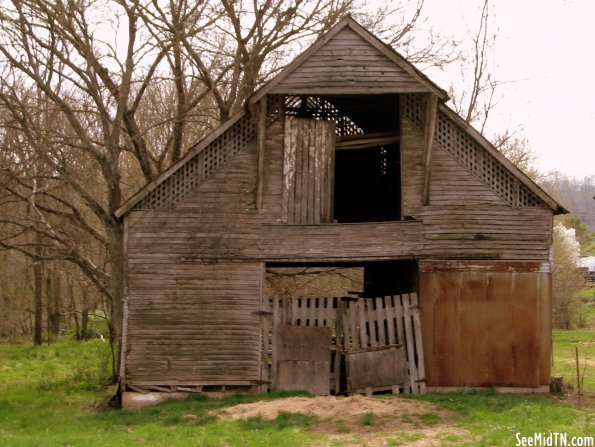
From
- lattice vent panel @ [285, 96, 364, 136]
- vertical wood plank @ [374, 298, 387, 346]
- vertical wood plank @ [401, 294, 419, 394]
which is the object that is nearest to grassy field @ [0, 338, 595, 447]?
vertical wood plank @ [401, 294, 419, 394]

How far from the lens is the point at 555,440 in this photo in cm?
1077

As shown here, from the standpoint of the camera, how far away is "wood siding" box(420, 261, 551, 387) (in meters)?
15.5

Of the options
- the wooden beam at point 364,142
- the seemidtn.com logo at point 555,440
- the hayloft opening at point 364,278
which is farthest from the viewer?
the hayloft opening at point 364,278

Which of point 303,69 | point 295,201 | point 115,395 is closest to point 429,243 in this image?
point 295,201

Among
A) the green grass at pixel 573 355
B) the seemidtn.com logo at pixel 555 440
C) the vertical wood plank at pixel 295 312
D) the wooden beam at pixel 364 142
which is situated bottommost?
the green grass at pixel 573 355

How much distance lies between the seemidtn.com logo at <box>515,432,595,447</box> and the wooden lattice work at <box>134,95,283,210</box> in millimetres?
8154

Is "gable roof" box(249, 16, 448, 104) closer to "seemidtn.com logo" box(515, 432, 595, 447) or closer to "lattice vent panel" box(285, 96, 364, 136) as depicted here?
"lattice vent panel" box(285, 96, 364, 136)

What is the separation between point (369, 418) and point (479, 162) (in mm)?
5986

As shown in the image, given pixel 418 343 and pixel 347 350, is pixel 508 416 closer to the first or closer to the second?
pixel 418 343

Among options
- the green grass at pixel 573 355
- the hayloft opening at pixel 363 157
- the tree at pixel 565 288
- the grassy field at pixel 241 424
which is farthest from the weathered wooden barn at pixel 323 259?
the tree at pixel 565 288

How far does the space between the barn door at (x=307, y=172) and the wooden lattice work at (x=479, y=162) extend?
203 cm

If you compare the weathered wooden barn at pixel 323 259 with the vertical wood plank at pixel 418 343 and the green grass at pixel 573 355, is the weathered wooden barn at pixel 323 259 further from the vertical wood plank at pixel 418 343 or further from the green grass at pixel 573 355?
the green grass at pixel 573 355

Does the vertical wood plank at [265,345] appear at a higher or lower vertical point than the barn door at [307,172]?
lower

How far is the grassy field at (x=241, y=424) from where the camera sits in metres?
11.7
